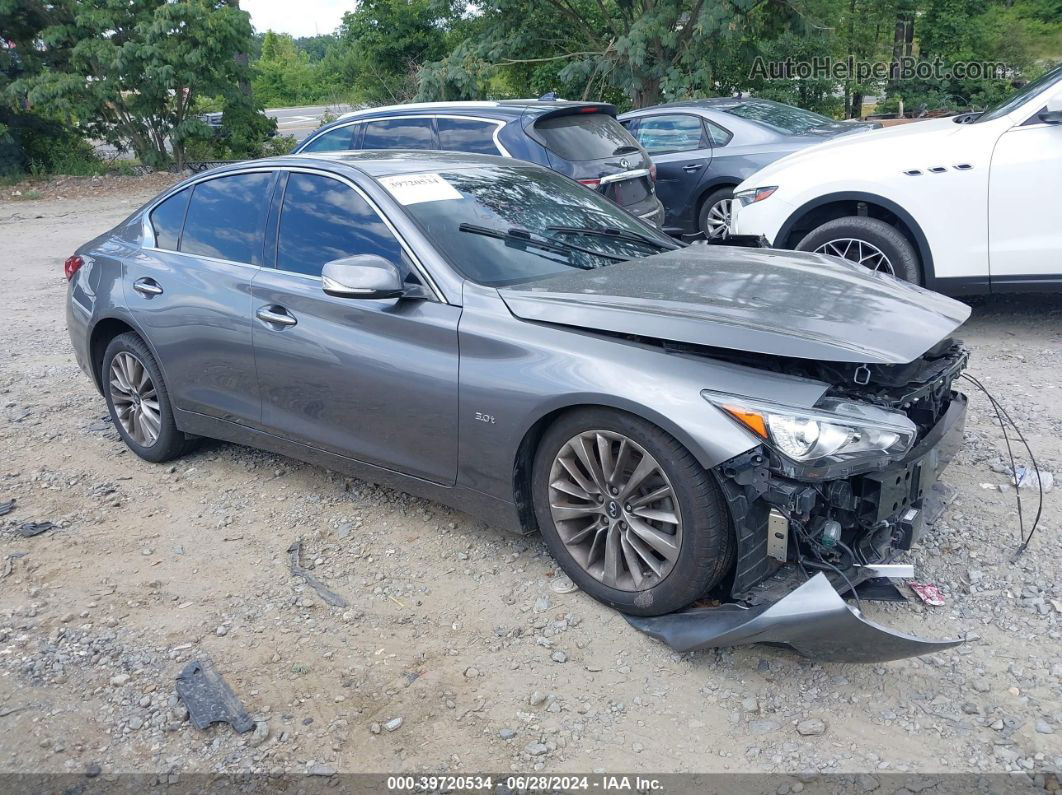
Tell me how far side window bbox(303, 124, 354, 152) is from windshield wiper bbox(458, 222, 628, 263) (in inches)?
208

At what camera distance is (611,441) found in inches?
134

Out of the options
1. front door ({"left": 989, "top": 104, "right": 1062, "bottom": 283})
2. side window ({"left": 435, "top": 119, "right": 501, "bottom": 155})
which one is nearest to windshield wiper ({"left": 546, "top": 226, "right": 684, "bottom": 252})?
front door ({"left": 989, "top": 104, "right": 1062, "bottom": 283})

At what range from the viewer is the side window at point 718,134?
1001 cm

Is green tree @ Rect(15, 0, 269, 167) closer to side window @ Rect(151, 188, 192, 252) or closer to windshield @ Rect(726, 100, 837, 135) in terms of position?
windshield @ Rect(726, 100, 837, 135)

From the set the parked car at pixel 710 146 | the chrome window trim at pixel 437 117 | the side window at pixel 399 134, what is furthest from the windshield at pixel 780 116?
the side window at pixel 399 134

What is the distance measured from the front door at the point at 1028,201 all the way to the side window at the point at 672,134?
13.8 feet

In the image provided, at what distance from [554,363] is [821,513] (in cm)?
105

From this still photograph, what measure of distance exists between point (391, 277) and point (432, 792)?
1918mm

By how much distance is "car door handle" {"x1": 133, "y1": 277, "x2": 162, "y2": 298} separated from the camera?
498 centimetres

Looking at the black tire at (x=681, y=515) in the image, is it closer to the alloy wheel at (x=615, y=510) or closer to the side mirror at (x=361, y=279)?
the alloy wheel at (x=615, y=510)

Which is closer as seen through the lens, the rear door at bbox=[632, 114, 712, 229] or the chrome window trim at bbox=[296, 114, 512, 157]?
the chrome window trim at bbox=[296, 114, 512, 157]

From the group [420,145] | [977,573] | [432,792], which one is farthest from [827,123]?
[432,792]

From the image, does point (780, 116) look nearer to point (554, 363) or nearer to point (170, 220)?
point (170, 220)

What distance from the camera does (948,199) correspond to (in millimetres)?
6344
